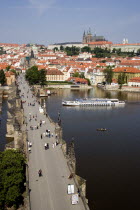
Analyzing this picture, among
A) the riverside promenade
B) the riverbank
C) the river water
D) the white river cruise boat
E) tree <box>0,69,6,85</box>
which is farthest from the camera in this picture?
the riverbank

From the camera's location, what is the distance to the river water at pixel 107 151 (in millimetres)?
19123

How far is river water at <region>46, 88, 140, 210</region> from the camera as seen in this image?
19123 millimetres

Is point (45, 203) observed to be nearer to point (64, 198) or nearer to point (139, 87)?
point (64, 198)

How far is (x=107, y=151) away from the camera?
27.2 meters

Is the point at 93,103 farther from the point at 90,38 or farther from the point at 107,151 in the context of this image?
the point at 90,38

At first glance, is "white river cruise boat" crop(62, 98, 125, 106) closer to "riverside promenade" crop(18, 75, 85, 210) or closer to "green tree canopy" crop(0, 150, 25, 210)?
"riverside promenade" crop(18, 75, 85, 210)

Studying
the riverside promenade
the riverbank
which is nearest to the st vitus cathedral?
the riverbank

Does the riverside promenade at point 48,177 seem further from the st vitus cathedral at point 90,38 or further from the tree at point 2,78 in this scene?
the st vitus cathedral at point 90,38

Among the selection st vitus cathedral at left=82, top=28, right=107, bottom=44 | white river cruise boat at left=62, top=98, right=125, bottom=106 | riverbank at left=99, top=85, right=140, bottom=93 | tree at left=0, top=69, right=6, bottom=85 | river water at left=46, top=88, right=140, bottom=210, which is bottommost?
river water at left=46, top=88, right=140, bottom=210

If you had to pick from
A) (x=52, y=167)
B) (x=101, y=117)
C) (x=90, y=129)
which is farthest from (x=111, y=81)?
(x=52, y=167)

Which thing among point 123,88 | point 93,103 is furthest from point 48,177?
point 123,88

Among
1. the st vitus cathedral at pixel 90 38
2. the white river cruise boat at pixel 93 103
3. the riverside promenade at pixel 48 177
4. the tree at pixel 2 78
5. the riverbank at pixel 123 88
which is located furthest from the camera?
the st vitus cathedral at pixel 90 38

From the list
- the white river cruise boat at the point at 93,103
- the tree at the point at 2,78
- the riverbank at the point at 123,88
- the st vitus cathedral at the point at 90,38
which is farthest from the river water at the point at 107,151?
the st vitus cathedral at the point at 90,38

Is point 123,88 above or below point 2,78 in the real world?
below
